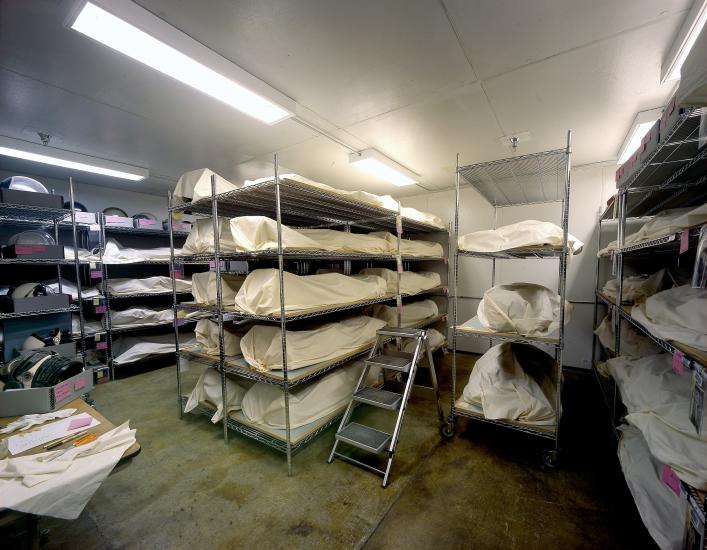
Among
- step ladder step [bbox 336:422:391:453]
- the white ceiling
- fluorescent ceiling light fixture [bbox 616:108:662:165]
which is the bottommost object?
step ladder step [bbox 336:422:391:453]

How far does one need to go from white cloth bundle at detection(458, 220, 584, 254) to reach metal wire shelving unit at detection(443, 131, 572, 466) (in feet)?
0.21

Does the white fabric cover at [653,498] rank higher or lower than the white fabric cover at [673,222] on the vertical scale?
lower

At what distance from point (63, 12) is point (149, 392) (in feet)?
11.8

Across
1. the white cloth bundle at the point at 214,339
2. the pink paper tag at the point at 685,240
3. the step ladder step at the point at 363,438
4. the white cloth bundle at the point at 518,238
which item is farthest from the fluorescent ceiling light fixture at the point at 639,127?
the white cloth bundle at the point at 214,339

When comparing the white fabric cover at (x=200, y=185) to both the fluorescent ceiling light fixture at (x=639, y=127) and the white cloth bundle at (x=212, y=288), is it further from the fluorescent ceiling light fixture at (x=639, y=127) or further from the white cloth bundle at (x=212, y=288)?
the fluorescent ceiling light fixture at (x=639, y=127)

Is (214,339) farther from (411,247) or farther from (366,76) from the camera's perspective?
(411,247)

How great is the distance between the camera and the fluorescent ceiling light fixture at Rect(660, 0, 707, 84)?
143cm

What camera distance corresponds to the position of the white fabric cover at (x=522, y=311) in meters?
2.20

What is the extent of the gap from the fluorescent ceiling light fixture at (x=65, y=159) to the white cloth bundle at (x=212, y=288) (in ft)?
6.53

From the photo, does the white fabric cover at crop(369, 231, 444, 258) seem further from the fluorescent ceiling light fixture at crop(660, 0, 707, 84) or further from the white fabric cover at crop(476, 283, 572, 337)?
the fluorescent ceiling light fixture at crop(660, 0, 707, 84)

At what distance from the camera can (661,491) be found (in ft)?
4.72

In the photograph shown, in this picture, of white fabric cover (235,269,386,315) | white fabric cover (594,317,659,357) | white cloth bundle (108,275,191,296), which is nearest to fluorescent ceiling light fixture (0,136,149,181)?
white cloth bundle (108,275,191,296)

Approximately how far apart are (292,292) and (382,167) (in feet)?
7.23

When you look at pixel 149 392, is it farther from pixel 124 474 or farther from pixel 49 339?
pixel 124 474
